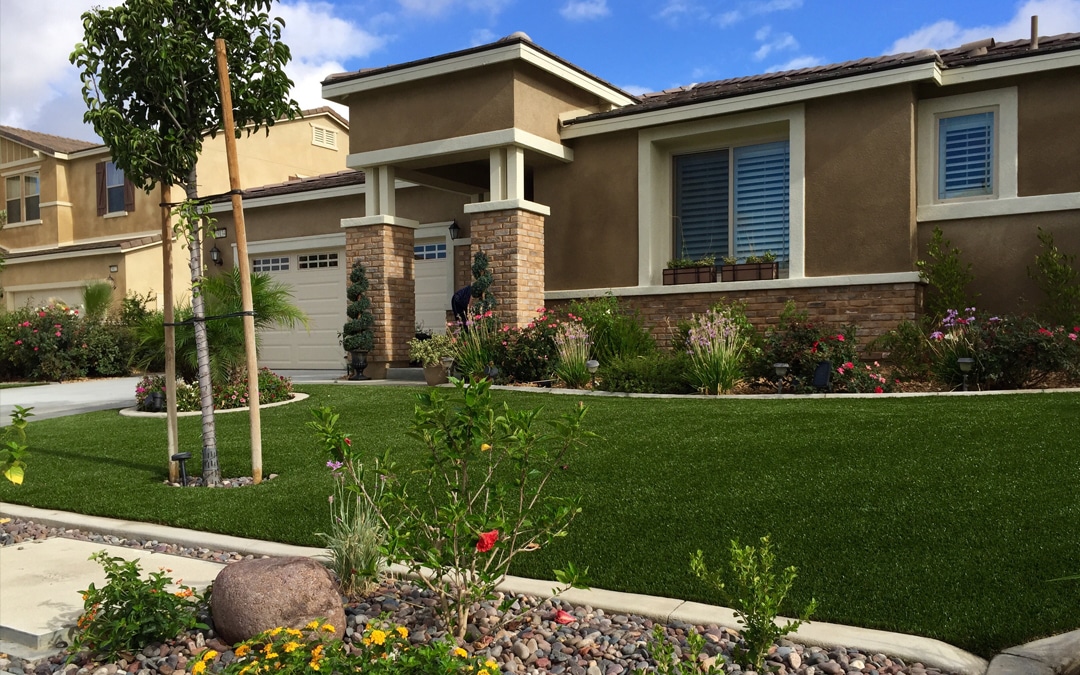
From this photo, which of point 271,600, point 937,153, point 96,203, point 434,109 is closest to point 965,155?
point 937,153

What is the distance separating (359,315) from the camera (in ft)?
44.4

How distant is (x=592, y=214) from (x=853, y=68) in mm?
4197

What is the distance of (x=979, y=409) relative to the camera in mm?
7383

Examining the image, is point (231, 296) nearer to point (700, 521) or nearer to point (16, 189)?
point (700, 521)

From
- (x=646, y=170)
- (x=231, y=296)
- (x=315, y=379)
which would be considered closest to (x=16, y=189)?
(x=315, y=379)

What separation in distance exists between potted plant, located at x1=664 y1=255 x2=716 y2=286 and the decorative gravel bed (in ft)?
28.9

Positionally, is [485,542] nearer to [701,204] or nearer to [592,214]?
[592,214]

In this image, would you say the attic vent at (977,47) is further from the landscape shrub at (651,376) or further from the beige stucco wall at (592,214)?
the landscape shrub at (651,376)

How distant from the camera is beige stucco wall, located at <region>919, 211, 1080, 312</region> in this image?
33.8ft

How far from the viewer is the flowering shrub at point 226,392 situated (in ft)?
34.9

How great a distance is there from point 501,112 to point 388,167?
2375 millimetres

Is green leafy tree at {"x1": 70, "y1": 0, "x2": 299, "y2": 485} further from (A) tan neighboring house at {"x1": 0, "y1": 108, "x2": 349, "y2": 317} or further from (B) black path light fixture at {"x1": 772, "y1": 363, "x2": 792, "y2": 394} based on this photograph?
(A) tan neighboring house at {"x1": 0, "y1": 108, "x2": 349, "y2": 317}

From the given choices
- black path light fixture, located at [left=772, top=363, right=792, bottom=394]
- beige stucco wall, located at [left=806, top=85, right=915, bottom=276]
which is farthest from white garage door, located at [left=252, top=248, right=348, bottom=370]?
black path light fixture, located at [left=772, top=363, right=792, bottom=394]

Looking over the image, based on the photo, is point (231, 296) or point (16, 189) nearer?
point (231, 296)
